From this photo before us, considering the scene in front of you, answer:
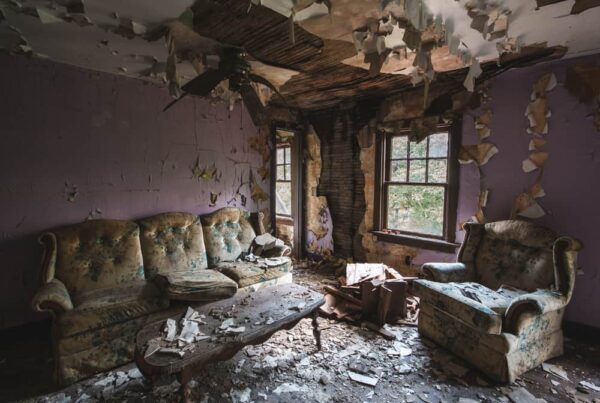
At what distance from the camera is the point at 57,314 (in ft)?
6.94

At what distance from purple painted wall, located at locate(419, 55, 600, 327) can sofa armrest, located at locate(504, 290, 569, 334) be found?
84 centimetres

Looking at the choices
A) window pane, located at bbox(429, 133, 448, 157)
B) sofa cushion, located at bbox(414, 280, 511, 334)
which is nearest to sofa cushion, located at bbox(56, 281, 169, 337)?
sofa cushion, located at bbox(414, 280, 511, 334)

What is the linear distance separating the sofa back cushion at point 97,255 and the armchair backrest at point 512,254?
129 inches

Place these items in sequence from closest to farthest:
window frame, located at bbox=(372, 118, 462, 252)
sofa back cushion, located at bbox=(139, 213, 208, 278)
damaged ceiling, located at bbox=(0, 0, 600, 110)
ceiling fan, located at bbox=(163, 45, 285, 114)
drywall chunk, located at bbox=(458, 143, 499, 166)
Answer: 1. damaged ceiling, located at bbox=(0, 0, 600, 110)
2. ceiling fan, located at bbox=(163, 45, 285, 114)
3. sofa back cushion, located at bbox=(139, 213, 208, 278)
4. drywall chunk, located at bbox=(458, 143, 499, 166)
5. window frame, located at bbox=(372, 118, 462, 252)

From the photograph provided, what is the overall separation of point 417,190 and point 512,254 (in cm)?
131

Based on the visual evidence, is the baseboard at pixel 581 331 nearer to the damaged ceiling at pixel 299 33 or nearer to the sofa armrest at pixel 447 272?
the sofa armrest at pixel 447 272

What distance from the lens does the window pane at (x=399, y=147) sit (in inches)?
Answer: 152

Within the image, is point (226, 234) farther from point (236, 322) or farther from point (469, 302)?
point (469, 302)

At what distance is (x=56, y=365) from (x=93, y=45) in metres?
2.37

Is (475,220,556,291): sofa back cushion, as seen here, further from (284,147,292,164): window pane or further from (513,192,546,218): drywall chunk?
(284,147,292,164): window pane

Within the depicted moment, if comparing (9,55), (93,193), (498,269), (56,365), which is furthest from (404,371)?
(9,55)

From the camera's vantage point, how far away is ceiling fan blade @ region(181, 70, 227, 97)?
2018 mm

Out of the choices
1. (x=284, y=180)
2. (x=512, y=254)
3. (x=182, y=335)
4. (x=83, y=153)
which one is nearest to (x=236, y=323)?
(x=182, y=335)

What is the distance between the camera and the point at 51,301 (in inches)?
82.2
